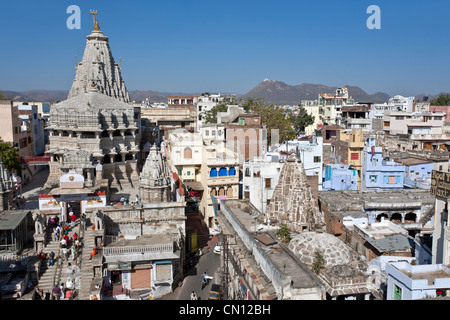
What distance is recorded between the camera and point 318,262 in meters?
17.4

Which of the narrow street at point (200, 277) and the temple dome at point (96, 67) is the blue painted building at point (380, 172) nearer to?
the narrow street at point (200, 277)

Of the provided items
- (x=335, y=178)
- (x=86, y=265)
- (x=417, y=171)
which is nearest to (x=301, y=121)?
(x=417, y=171)

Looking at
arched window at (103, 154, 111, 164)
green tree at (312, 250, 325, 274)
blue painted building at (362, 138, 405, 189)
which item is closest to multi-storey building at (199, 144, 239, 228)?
arched window at (103, 154, 111, 164)

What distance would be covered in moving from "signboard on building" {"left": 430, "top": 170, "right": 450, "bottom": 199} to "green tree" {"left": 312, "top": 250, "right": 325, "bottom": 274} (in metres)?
7.54

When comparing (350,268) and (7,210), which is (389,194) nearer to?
(350,268)

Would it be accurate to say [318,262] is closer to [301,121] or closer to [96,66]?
[96,66]

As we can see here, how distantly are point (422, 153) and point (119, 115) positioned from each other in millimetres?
34556

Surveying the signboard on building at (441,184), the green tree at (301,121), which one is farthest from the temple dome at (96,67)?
the green tree at (301,121)

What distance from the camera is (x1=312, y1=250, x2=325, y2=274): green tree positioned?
17219mm

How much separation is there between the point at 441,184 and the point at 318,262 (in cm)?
837

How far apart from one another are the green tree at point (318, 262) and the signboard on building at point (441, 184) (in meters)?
7.54

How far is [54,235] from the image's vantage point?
964 inches

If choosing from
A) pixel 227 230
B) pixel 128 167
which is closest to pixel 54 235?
pixel 227 230
